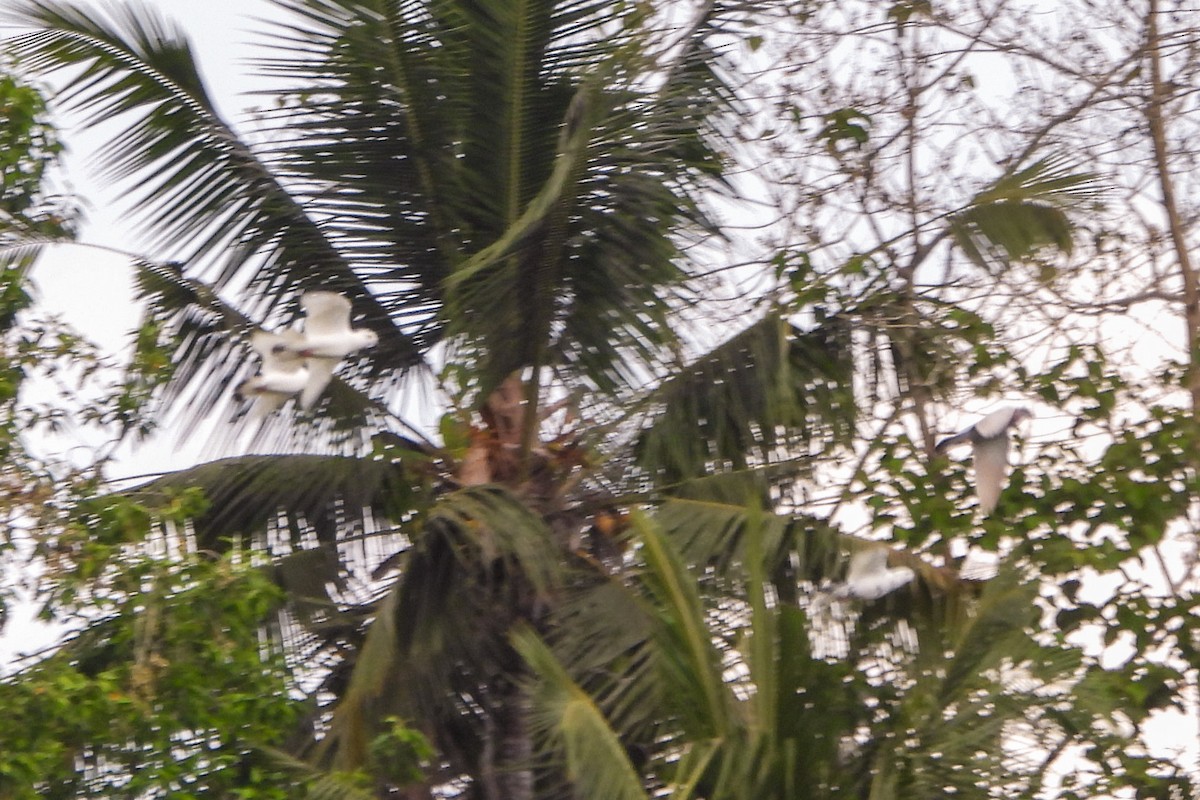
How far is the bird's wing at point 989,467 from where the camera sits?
6539mm

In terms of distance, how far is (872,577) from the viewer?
6.18m

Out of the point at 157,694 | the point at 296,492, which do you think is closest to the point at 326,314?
the point at 296,492

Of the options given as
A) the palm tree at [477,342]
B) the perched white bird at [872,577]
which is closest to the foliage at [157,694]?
the palm tree at [477,342]

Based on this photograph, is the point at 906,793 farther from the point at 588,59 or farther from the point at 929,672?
the point at 588,59

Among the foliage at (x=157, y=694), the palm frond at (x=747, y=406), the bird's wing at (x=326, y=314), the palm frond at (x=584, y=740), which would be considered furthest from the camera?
the palm frond at (x=747, y=406)

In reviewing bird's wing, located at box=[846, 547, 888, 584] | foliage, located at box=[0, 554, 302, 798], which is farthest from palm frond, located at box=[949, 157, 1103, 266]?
foliage, located at box=[0, 554, 302, 798]

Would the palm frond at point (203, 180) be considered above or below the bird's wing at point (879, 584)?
above

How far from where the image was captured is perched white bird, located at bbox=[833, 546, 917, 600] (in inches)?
242

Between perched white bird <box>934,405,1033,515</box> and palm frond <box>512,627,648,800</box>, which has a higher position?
perched white bird <box>934,405,1033,515</box>

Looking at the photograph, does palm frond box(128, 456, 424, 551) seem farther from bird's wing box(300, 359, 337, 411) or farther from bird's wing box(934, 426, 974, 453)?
bird's wing box(934, 426, 974, 453)

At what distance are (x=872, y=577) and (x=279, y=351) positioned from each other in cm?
227

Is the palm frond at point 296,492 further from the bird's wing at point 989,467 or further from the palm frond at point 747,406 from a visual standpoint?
the bird's wing at point 989,467

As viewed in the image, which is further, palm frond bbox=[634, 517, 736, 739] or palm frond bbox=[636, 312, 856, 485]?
palm frond bbox=[636, 312, 856, 485]

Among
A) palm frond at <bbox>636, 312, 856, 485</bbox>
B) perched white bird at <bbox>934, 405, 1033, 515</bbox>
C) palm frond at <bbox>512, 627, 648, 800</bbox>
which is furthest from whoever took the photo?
palm frond at <bbox>636, 312, 856, 485</bbox>
